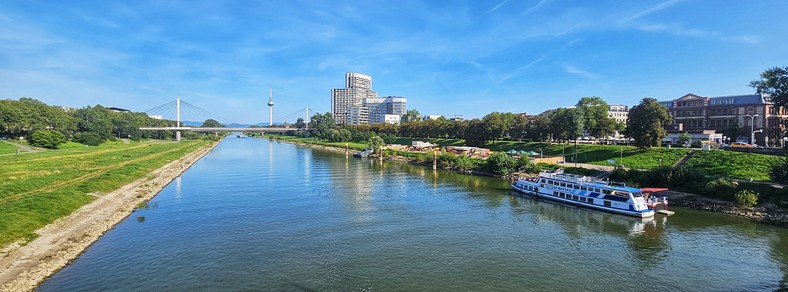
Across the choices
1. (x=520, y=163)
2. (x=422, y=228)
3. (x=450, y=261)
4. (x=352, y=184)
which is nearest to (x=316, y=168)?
(x=352, y=184)

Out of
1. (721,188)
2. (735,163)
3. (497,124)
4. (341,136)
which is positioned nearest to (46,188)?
(721,188)

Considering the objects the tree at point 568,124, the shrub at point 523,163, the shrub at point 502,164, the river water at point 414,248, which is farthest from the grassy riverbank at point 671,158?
the river water at point 414,248

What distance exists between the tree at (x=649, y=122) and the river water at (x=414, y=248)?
1093 inches

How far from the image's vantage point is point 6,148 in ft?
300

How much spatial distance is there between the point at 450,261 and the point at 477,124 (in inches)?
3515

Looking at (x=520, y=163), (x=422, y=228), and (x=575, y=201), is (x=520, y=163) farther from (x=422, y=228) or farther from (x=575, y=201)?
(x=422, y=228)

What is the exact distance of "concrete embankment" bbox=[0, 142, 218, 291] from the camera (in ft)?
74.4

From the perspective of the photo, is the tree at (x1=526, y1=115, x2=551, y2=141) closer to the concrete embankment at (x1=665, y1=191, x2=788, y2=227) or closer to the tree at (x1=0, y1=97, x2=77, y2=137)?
the concrete embankment at (x1=665, y1=191, x2=788, y2=227)

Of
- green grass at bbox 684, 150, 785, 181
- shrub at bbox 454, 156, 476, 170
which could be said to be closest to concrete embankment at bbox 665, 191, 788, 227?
green grass at bbox 684, 150, 785, 181

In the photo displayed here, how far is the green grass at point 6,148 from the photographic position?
284 feet

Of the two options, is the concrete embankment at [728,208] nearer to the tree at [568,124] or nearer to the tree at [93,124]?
the tree at [568,124]

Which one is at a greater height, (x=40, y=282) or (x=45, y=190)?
(x=45, y=190)

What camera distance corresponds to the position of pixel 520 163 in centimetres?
6731

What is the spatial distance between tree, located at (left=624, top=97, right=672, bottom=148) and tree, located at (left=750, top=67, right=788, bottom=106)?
20.1 meters
